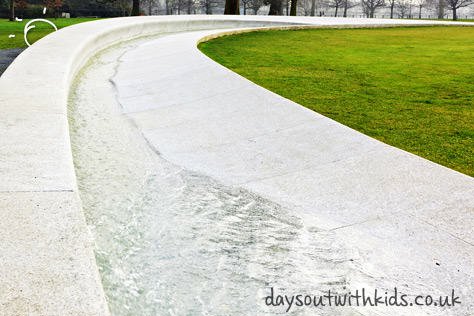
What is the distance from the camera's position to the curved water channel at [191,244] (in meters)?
2.91

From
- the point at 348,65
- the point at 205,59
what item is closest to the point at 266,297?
the point at 205,59

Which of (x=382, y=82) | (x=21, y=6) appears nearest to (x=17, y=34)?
(x=382, y=82)

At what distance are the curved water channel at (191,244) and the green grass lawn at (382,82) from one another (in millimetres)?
1851

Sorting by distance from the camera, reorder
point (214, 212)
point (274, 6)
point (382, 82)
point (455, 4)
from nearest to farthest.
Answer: point (214, 212) < point (382, 82) < point (274, 6) < point (455, 4)

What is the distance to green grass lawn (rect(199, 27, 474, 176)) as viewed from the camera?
18.1 ft

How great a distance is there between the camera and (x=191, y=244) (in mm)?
3508

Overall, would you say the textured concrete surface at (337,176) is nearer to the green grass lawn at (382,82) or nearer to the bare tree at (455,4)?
the green grass lawn at (382,82)

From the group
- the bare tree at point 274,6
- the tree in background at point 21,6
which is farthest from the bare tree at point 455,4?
the tree in background at point 21,6

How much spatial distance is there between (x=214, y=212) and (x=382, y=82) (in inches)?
214

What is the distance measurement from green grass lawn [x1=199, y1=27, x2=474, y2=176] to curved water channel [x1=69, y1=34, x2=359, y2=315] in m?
1.85

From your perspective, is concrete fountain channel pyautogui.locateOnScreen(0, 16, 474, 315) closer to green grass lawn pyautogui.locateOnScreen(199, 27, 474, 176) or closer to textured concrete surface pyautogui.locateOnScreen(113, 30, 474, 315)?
textured concrete surface pyautogui.locateOnScreen(113, 30, 474, 315)

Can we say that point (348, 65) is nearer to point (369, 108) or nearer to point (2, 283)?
point (369, 108)

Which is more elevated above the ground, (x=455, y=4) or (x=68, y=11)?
(x=455, y=4)

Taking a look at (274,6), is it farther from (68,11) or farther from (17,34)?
(68,11)
